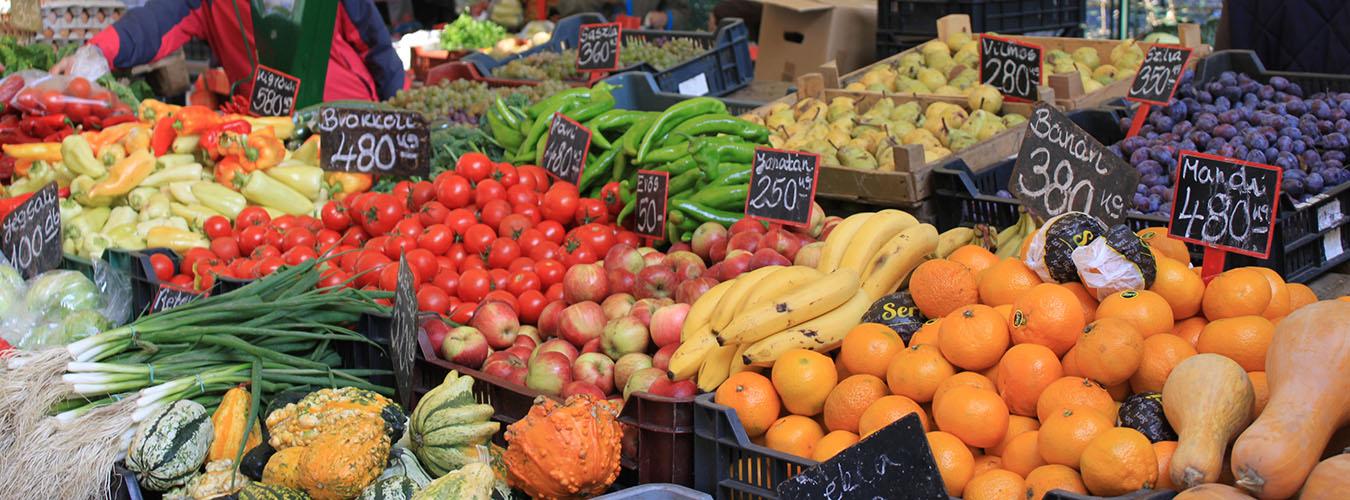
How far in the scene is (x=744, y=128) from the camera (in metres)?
3.85

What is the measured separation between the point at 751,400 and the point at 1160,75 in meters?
2.32

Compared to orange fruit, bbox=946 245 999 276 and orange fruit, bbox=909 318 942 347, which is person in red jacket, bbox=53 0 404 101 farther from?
orange fruit, bbox=909 318 942 347

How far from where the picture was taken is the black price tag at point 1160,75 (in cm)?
371

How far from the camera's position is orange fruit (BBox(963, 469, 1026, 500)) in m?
1.83

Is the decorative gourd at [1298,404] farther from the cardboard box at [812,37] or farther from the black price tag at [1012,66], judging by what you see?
the cardboard box at [812,37]

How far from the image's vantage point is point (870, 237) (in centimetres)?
266

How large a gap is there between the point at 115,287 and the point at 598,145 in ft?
5.05

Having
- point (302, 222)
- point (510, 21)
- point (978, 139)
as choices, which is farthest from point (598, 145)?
point (510, 21)

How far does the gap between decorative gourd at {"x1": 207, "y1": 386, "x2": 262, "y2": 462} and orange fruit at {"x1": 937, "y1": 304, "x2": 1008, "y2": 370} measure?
1439mm

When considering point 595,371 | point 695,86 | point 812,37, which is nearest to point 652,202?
point 595,371

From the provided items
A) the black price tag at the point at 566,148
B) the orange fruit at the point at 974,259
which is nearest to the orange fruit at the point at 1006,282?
the orange fruit at the point at 974,259

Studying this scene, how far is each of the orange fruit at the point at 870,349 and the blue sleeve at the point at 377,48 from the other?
4.37 meters

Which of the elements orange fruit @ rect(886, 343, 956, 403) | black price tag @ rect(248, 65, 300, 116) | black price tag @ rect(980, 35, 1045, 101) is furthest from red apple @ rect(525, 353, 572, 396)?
black price tag @ rect(248, 65, 300, 116)

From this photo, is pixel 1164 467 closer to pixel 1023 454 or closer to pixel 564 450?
pixel 1023 454
